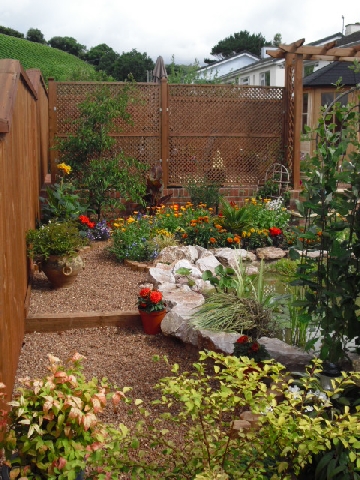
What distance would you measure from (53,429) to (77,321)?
2874 millimetres

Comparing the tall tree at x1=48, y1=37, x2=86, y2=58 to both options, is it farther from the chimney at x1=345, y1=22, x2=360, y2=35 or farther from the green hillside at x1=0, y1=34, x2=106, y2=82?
the chimney at x1=345, y1=22, x2=360, y2=35

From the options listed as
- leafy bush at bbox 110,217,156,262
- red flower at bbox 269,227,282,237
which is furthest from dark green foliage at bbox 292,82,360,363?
red flower at bbox 269,227,282,237

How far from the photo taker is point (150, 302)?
16.0ft

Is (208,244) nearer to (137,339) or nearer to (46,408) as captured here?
(137,339)

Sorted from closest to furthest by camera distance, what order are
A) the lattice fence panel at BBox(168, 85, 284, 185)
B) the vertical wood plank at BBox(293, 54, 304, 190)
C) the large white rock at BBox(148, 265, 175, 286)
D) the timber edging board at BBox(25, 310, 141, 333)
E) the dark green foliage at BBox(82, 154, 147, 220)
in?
the timber edging board at BBox(25, 310, 141, 333) → the large white rock at BBox(148, 265, 175, 286) → the dark green foliage at BBox(82, 154, 147, 220) → the lattice fence panel at BBox(168, 85, 284, 185) → the vertical wood plank at BBox(293, 54, 304, 190)

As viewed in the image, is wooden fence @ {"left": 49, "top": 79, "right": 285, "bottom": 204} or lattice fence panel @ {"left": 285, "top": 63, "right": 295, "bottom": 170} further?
lattice fence panel @ {"left": 285, "top": 63, "right": 295, "bottom": 170}

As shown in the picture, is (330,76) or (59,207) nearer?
(59,207)

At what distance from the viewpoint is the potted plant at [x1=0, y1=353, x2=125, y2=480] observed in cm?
208

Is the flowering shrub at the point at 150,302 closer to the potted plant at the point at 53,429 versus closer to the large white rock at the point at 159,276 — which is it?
the large white rock at the point at 159,276

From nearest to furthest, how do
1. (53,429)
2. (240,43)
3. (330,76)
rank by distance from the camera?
(53,429), (330,76), (240,43)

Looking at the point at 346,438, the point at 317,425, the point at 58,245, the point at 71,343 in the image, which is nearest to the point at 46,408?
the point at 317,425

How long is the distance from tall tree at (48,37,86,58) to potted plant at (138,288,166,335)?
48004 mm

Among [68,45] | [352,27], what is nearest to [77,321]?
[352,27]

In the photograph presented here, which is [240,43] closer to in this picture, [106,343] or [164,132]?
[164,132]
